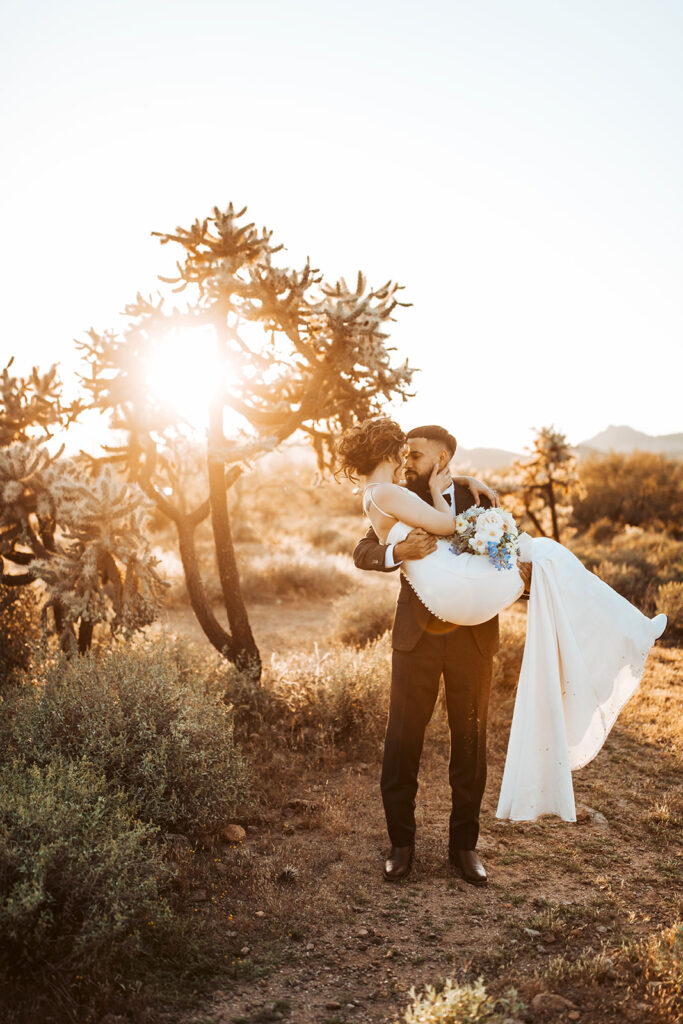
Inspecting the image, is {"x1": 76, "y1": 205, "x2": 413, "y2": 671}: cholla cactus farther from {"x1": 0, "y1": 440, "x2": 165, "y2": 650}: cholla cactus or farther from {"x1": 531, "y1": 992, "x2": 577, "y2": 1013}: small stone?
{"x1": 531, "y1": 992, "x2": 577, "y2": 1013}: small stone

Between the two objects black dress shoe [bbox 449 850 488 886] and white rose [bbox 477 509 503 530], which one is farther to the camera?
black dress shoe [bbox 449 850 488 886]

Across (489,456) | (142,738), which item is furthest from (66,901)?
(489,456)

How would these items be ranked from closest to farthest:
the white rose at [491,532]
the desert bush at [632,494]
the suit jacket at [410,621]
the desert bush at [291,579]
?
1. the white rose at [491,532]
2. the suit jacket at [410,621]
3. the desert bush at [291,579]
4. the desert bush at [632,494]

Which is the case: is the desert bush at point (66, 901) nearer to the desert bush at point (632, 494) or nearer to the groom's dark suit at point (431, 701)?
the groom's dark suit at point (431, 701)

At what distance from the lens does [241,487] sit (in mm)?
20906

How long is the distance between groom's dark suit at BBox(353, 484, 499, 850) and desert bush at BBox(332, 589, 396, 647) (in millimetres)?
5239

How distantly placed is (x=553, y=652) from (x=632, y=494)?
24.9m

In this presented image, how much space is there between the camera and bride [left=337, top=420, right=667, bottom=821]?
12.9ft

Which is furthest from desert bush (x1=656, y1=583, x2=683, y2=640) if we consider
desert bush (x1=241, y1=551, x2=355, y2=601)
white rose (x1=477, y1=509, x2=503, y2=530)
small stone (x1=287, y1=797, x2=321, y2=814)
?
white rose (x1=477, y1=509, x2=503, y2=530)

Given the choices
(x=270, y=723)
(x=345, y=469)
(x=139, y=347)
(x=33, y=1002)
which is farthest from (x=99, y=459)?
(x=33, y=1002)

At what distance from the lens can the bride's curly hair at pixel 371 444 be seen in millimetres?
3896

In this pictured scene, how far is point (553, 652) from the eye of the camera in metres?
4.10

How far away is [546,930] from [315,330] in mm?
4658

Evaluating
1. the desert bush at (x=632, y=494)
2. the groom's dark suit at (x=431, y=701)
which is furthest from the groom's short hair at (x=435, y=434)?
the desert bush at (x=632, y=494)
